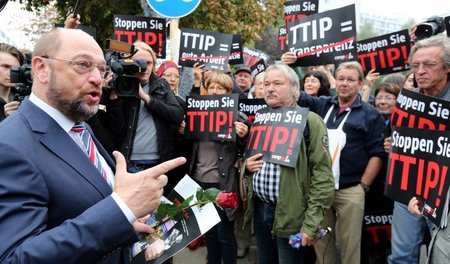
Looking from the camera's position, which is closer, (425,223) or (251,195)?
(425,223)

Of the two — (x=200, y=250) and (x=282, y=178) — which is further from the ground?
(x=282, y=178)

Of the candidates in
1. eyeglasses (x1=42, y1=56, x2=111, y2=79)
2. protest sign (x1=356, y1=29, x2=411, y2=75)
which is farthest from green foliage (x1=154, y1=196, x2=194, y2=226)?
protest sign (x1=356, y1=29, x2=411, y2=75)

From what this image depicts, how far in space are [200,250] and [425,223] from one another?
252 cm

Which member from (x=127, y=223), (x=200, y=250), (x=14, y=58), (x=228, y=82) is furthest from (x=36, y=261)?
(x=200, y=250)

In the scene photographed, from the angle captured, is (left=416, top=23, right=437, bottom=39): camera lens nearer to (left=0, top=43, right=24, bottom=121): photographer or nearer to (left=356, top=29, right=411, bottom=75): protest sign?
(left=356, top=29, right=411, bottom=75): protest sign

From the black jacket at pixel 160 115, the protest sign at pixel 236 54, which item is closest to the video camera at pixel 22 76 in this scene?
the black jacket at pixel 160 115

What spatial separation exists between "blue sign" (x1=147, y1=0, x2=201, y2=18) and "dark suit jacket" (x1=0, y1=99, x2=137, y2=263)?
4.22 metres

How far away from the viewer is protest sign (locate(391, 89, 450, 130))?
2949 millimetres

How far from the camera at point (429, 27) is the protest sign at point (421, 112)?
1169 millimetres

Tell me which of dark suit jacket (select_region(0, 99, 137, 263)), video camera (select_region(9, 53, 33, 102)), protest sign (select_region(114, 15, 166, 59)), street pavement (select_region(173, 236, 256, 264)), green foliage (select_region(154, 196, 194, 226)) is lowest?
street pavement (select_region(173, 236, 256, 264))

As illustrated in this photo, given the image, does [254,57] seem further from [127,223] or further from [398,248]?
[127,223]

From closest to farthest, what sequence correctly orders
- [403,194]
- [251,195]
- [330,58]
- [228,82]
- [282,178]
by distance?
[403,194] → [282,178] → [251,195] → [228,82] → [330,58]

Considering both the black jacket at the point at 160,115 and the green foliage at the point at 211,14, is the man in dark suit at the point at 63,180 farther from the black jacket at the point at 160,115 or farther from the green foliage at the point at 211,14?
the green foliage at the point at 211,14

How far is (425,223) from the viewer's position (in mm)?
3539
